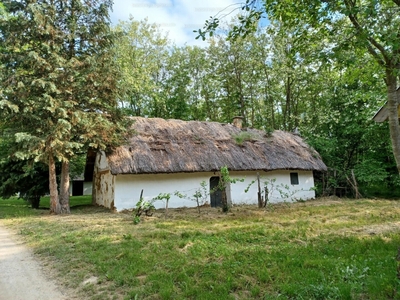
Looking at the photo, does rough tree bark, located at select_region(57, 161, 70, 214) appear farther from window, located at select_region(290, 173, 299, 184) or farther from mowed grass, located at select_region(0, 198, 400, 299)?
window, located at select_region(290, 173, 299, 184)

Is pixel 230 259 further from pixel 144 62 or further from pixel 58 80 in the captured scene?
pixel 144 62

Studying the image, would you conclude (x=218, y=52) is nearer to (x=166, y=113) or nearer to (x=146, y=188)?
(x=166, y=113)

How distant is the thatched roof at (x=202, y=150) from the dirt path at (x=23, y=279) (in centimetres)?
552

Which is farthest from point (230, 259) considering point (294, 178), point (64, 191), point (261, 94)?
point (261, 94)

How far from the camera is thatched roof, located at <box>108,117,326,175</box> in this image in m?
12.1

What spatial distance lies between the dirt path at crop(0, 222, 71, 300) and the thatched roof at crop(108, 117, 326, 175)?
5.52m

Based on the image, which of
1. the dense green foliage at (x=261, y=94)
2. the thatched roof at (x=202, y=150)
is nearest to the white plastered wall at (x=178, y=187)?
the thatched roof at (x=202, y=150)

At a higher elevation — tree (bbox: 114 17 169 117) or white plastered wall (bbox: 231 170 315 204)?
tree (bbox: 114 17 169 117)

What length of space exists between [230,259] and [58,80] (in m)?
9.26

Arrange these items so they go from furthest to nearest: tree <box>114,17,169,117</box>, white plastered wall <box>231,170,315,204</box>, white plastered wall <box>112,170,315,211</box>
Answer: tree <box>114,17,169,117</box> → white plastered wall <box>231,170,315,204</box> → white plastered wall <box>112,170,315,211</box>

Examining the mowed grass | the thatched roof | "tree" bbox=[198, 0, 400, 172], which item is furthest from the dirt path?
the thatched roof

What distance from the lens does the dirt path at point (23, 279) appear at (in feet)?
12.5

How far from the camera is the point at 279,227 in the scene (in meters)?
7.29

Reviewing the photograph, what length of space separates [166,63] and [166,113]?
458 centimetres
